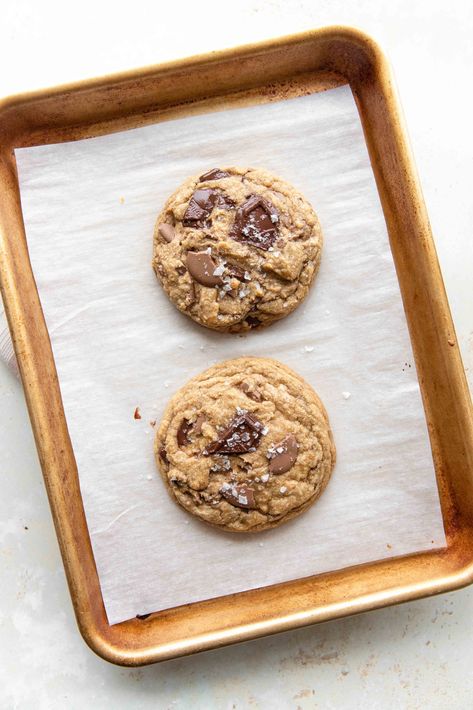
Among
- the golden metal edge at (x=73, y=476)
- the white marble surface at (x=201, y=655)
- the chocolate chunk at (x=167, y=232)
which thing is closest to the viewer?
the golden metal edge at (x=73, y=476)

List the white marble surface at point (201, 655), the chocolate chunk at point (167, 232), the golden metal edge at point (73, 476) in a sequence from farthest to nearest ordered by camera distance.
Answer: the white marble surface at point (201, 655)
the chocolate chunk at point (167, 232)
the golden metal edge at point (73, 476)

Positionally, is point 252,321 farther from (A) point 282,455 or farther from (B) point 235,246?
(A) point 282,455

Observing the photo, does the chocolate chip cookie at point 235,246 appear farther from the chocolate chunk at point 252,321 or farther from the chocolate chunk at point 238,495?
the chocolate chunk at point 238,495

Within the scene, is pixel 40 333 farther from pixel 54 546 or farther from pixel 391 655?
pixel 391 655

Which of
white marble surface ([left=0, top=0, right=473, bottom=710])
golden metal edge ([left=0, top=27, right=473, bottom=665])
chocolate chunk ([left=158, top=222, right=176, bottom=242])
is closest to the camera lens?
golden metal edge ([left=0, top=27, right=473, bottom=665])

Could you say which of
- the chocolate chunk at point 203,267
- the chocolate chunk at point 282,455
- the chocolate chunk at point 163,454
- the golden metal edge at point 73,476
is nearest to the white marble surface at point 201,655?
the golden metal edge at point 73,476

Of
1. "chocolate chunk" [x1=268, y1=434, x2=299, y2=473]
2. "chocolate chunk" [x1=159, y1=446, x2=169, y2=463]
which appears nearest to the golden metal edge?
"chocolate chunk" [x1=159, y1=446, x2=169, y2=463]

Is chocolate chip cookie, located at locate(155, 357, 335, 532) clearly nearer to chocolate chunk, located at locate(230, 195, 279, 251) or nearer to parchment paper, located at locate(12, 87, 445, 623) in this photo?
parchment paper, located at locate(12, 87, 445, 623)
